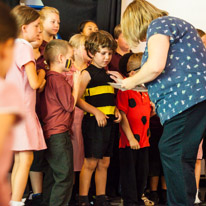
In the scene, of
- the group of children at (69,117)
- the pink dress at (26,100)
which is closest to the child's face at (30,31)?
the group of children at (69,117)

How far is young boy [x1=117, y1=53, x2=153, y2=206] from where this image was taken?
321 centimetres

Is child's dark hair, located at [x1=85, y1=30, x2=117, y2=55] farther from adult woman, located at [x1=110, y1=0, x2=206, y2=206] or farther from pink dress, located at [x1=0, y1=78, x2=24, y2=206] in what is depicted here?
pink dress, located at [x1=0, y1=78, x2=24, y2=206]

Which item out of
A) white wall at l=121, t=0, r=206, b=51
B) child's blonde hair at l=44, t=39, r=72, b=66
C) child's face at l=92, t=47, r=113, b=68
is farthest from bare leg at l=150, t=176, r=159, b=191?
white wall at l=121, t=0, r=206, b=51

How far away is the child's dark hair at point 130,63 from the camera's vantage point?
3.22m

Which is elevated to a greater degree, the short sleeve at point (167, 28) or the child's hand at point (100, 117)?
the short sleeve at point (167, 28)

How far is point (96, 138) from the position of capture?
3.07m

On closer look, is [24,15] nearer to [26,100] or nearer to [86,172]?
[26,100]

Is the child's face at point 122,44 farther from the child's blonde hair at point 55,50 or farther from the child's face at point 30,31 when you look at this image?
the child's face at point 30,31

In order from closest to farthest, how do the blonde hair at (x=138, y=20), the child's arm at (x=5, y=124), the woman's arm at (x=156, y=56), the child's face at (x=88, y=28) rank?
1. the child's arm at (x=5, y=124)
2. the woman's arm at (x=156, y=56)
3. the blonde hair at (x=138, y=20)
4. the child's face at (x=88, y=28)

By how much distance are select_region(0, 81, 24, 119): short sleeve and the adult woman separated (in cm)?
108

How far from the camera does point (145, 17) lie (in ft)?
7.61

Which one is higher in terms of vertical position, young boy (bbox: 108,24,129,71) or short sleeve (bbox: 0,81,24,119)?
short sleeve (bbox: 0,81,24,119)

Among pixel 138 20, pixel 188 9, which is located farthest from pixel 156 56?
pixel 188 9

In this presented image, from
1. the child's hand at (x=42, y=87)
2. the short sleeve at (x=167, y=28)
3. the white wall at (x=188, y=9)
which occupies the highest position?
the white wall at (x=188, y=9)
